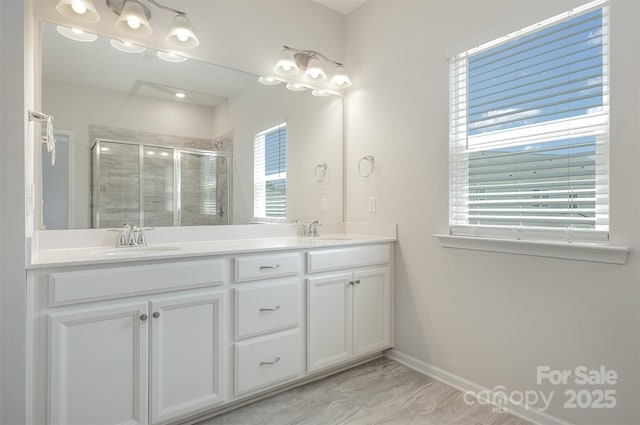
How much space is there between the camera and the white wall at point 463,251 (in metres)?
1.50

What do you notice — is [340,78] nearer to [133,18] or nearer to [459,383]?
[133,18]

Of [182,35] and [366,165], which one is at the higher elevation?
[182,35]

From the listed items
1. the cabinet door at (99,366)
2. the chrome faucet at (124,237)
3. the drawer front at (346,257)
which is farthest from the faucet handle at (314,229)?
the cabinet door at (99,366)

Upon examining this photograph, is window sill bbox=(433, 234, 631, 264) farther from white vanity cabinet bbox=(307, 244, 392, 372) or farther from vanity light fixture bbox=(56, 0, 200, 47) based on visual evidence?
vanity light fixture bbox=(56, 0, 200, 47)

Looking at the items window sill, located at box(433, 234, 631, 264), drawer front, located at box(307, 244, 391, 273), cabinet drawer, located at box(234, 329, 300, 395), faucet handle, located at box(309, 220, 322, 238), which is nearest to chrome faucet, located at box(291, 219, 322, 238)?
faucet handle, located at box(309, 220, 322, 238)

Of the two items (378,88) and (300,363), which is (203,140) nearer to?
(378,88)

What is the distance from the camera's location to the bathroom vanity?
139 cm

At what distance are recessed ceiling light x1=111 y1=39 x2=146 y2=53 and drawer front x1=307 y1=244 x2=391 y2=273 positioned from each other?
1.55 meters

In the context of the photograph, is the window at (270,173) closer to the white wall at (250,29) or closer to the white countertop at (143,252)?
the white countertop at (143,252)

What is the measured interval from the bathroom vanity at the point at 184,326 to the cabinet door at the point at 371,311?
0.04ft

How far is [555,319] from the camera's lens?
172cm

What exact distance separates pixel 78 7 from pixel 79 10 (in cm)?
1

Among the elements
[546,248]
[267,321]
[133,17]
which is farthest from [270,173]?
[546,248]

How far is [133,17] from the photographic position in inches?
73.7
